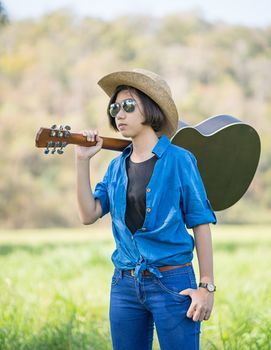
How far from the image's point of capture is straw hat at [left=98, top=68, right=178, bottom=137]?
262 cm

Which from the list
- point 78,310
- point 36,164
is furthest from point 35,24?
point 78,310

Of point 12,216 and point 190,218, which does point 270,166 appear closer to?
point 12,216

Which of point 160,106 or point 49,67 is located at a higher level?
point 49,67

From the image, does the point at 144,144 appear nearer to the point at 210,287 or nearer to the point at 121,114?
the point at 121,114

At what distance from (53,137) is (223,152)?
909 millimetres

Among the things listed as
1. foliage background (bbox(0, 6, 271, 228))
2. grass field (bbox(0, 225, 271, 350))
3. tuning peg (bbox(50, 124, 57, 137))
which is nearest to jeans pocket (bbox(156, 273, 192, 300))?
tuning peg (bbox(50, 124, 57, 137))

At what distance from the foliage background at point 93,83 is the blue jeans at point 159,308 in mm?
26667

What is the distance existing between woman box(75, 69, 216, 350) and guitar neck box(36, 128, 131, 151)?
0.03 metres

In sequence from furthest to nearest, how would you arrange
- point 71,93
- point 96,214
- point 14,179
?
point 71,93
point 14,179
point 96,214

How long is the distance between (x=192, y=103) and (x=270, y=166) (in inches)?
185

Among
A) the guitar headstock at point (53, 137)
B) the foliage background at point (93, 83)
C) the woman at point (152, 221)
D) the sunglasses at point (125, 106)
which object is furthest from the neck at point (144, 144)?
the foliage background at point (93, 83)

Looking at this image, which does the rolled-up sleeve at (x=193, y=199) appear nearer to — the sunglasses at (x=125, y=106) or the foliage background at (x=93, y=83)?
the sunglasses at (x=125, y=106)

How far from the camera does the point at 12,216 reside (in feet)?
106

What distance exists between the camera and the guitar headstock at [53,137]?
2.46 metres
